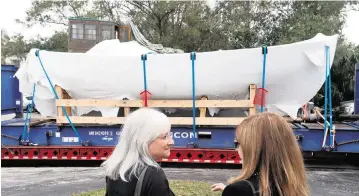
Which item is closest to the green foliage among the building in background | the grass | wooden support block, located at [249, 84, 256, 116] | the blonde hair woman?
the building in background

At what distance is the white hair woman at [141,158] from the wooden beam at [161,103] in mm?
5000

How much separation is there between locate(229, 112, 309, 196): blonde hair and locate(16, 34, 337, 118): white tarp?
508 cm

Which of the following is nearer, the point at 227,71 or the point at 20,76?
the point at 227,71

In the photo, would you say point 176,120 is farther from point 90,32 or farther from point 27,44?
point 27,44

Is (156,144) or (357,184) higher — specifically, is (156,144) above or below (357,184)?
above

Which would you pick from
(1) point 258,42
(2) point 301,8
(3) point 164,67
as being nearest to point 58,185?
(3) point 164,67

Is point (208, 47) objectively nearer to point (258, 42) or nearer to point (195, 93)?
point (258, 42)

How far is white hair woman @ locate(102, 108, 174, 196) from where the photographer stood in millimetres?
2104

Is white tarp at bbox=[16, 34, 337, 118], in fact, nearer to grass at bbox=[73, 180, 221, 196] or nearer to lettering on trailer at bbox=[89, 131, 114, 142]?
lettering on trailer at bbox=[89, 131, 114, 142]

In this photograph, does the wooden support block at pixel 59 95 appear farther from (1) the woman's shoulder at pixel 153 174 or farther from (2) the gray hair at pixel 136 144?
(1) the woman's shoulder at pixel 153 174

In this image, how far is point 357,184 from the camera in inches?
267

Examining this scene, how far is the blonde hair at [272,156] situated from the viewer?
200cm

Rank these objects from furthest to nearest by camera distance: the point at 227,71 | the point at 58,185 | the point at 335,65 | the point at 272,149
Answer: the point at 335,65, the point at 227,71, the point at 58,185, the point at 272,149

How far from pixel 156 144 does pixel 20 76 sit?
21.3ft
